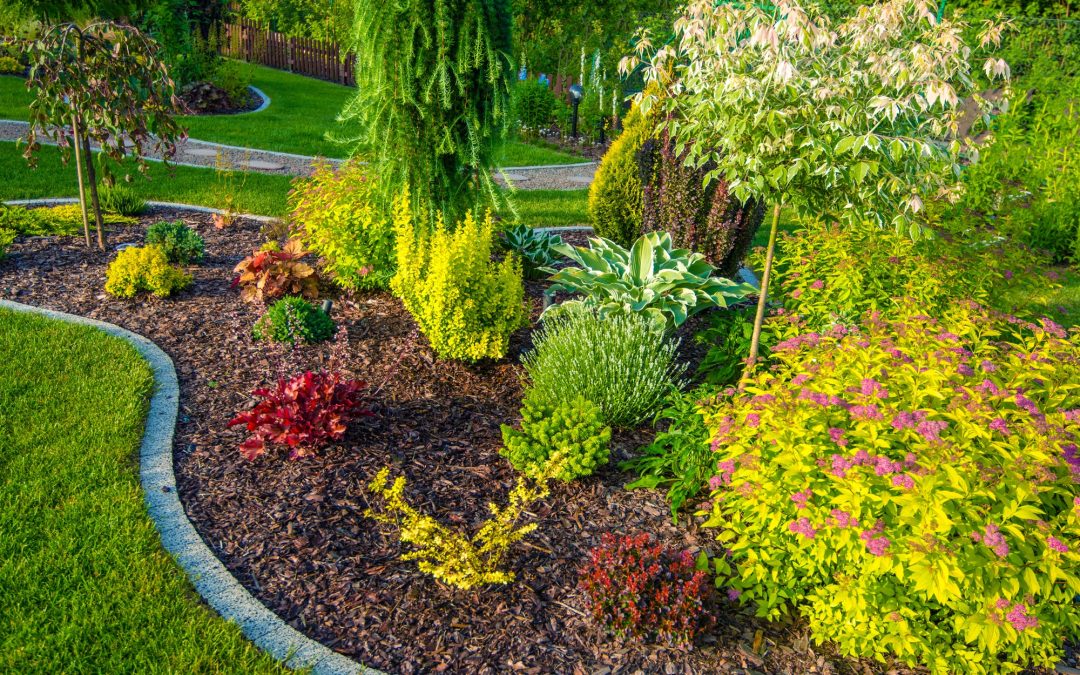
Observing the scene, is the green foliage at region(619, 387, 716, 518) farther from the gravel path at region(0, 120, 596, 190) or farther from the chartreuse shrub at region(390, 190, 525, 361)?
the gravel path at region(0, 120, 596, 190)

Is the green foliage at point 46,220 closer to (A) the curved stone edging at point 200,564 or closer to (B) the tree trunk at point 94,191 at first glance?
(B) the tree trunk at point 94,191

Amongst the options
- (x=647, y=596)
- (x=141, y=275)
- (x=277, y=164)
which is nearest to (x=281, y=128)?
(x=277, y=164)

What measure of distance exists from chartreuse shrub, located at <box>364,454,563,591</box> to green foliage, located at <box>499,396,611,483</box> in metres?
0.28

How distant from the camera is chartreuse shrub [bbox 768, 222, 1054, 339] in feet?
17.4

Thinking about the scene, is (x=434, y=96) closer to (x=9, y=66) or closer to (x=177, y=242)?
(x=177, y=242)

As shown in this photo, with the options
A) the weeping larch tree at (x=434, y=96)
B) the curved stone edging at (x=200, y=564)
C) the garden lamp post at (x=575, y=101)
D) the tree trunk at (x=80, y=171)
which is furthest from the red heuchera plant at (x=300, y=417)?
the garden lamp post at (x=575, y=101)

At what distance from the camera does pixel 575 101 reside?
14.6m

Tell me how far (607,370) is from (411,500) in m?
1.43

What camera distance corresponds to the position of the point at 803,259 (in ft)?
19.0

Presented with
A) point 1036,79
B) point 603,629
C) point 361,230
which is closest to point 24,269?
point 361,230

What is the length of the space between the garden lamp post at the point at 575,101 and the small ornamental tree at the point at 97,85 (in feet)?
26.1

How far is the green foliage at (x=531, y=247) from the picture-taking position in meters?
7.08

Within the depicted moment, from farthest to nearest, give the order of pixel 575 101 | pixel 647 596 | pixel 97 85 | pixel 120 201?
pixel 575 101, pixel 120 201, pixel 97 85, pixel 647 596

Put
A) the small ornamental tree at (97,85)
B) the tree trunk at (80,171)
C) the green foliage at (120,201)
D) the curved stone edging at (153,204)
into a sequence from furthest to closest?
the curved stone edging at (153,204) → the green foliage at (120,201) → the tree trunk at (80,171) → the small ornamental tree at (97,85)
